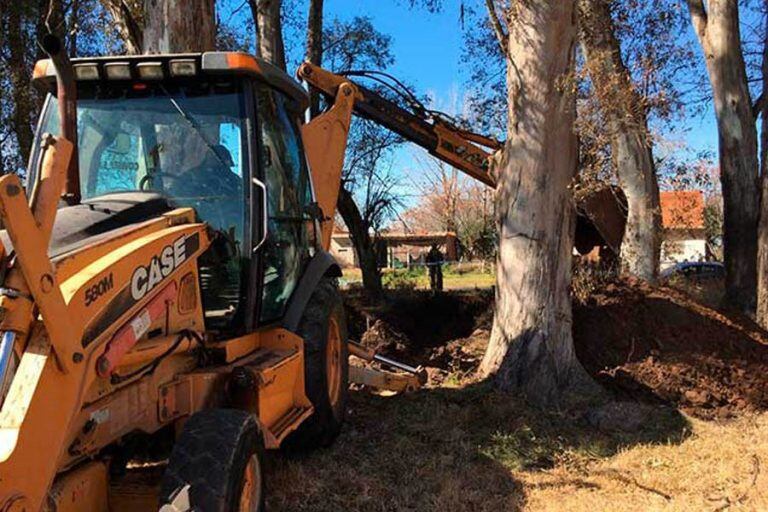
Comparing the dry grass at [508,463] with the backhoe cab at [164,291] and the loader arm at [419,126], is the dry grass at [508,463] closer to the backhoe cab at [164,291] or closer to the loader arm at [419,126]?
the backhoe cab at [164,291]

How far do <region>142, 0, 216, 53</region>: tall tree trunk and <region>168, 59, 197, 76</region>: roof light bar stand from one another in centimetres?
368

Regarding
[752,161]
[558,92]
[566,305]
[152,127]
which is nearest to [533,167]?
[558,92]

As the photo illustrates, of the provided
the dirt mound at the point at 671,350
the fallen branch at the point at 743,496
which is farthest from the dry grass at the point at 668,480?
the dirt mound at the point at 671,350

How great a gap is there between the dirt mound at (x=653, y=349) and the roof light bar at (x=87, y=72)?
15.8ft

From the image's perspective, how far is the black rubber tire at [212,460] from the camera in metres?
3.26

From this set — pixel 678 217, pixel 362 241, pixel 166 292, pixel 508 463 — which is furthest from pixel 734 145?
pixel 166 292

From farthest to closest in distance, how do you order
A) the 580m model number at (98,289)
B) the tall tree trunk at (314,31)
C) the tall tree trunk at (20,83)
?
the tall tree trunk at (20,83) < the tall tree trunk at (314,31) < the 580m model number at (98,289)

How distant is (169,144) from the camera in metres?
4.62

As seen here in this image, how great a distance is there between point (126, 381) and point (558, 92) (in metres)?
5.56

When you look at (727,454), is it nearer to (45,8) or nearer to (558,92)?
(558,92)

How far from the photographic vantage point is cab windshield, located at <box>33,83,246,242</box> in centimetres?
456

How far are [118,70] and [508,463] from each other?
4012 millimetres

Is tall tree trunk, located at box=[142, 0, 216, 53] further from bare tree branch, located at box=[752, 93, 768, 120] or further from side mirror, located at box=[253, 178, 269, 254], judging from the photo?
bare tree branch, located at box=[752, 93, 768, 120]

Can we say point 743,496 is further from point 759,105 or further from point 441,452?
point 759,105
